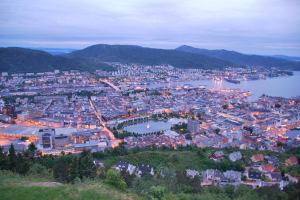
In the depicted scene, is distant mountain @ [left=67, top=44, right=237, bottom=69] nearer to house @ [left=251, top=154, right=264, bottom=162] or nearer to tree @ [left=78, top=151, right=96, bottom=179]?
house @ [left=251, top=154, right=264, bottom=162]

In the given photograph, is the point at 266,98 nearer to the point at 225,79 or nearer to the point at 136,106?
the point at 136,106

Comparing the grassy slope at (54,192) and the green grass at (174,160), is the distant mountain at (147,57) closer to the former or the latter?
the green grass at (174,160)

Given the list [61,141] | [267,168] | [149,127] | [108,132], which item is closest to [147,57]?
[149,127]


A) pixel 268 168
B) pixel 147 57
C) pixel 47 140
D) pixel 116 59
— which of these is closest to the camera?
pixel 268 168

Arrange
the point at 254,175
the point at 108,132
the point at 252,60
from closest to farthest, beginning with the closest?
the point at 254,175, the point at 108,132, the point at 252,60

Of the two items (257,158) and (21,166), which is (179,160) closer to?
(257,158)

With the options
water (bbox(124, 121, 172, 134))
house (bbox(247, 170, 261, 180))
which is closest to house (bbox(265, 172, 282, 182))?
house (bbox(247, 170, 261, 180))

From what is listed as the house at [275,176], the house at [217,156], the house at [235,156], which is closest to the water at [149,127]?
the house at [217,156]
